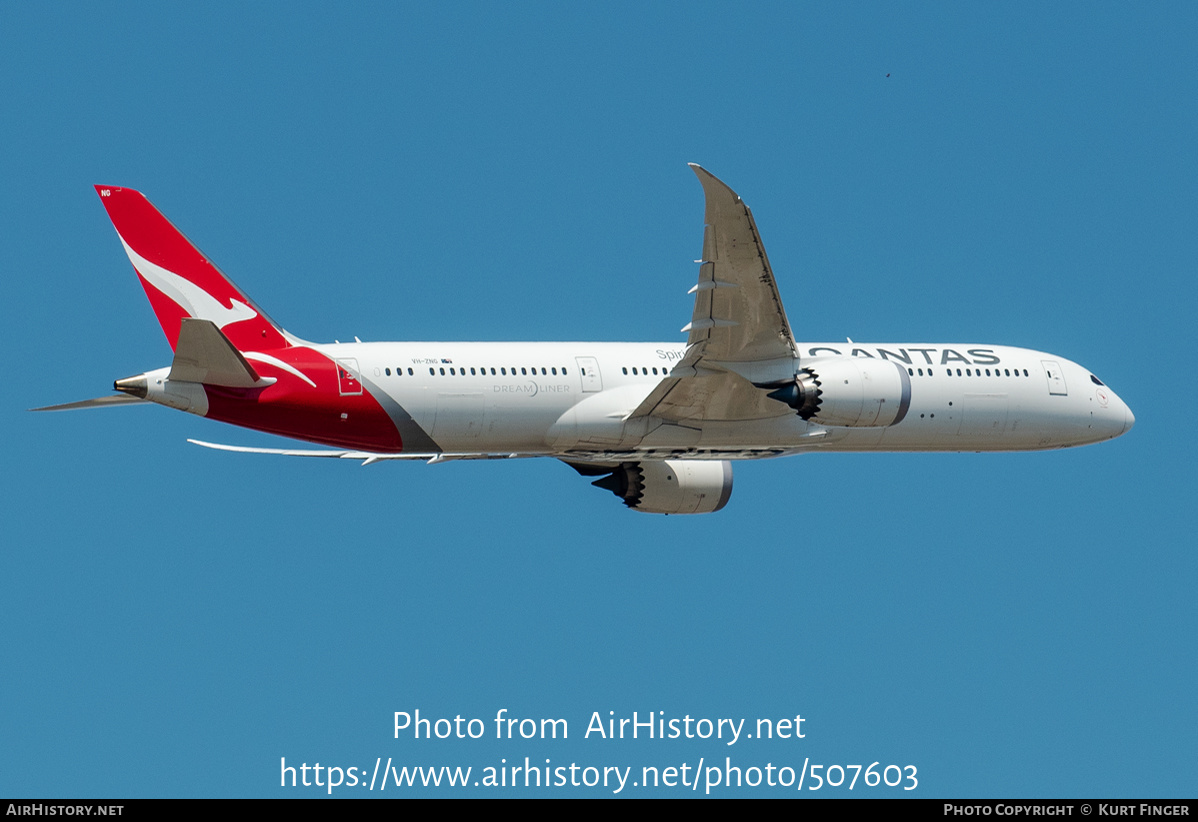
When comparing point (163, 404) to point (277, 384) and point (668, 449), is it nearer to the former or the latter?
point (277, 384)

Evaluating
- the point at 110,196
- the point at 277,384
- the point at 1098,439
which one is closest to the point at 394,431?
the point at 277,384

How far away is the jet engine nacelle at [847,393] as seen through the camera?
32.0 m

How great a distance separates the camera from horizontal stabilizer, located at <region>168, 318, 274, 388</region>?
94.6ft

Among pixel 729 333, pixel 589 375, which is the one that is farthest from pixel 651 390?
pixel 729 333

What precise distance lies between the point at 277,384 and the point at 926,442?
47.3ft

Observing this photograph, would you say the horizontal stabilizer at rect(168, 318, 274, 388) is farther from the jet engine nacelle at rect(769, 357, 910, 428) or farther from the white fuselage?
the jet engine nacelle at rect(769, 357, 910, 428)

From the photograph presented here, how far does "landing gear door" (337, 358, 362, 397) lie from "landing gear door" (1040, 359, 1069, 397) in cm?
1600

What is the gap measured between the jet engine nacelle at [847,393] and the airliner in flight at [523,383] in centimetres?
3

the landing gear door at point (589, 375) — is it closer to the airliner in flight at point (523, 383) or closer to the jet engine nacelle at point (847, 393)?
the airliner in flight at point (523, 383)

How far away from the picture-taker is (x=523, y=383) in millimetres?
32875

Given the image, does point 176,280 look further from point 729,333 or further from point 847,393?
point 847,393

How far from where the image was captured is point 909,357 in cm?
3672

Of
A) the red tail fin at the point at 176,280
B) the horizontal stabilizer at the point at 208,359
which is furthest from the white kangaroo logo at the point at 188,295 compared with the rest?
the horizontal stabilizer at the point at 208,359
